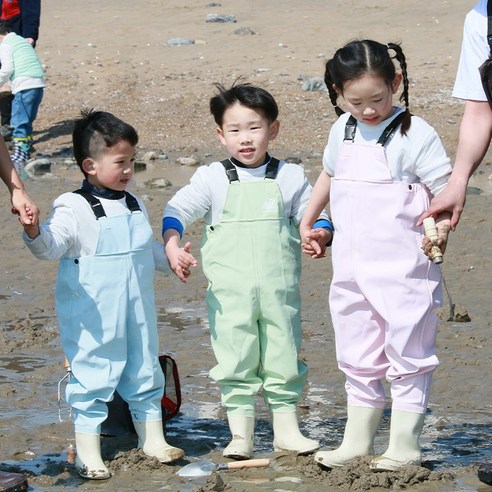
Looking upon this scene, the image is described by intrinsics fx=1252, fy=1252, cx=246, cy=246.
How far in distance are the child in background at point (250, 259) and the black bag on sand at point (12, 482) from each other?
2.78 ft

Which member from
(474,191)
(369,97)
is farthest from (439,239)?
(474,191)

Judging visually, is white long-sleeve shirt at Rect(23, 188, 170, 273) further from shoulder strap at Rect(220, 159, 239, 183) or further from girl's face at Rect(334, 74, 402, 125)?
girl's face at Rect(334, 74, 402, 125)

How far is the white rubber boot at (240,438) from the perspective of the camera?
5.03 m

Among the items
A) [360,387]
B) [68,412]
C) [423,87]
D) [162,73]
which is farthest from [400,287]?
[162,73]

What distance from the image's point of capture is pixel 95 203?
496 centimetres

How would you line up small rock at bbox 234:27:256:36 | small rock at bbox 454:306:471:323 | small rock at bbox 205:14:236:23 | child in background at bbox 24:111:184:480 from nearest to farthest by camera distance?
child in background at bbox 24:111:184:480 → small rock at bbox 454:306:471:323 → small rock at bbox 234:27:256:36 → small rock at bbox 205:14:236:23

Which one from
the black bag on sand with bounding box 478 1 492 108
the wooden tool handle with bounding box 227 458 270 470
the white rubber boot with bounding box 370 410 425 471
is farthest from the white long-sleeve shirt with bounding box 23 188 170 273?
the black bag on sand with bounding box 478 1 492 108

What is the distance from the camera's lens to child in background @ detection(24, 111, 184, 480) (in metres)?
4.90

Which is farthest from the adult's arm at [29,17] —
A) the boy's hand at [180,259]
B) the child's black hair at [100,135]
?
the boy's hand at [180,259]

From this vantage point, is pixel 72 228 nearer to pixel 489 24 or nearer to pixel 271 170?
pixel 271 170

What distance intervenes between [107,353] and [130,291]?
259 mm

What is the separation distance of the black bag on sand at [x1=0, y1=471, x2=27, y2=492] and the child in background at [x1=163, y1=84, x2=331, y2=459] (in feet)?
2.78

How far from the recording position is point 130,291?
495 centimetres

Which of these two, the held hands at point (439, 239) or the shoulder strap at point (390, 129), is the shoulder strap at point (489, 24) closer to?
the shoulder strap at point (390, 129)
